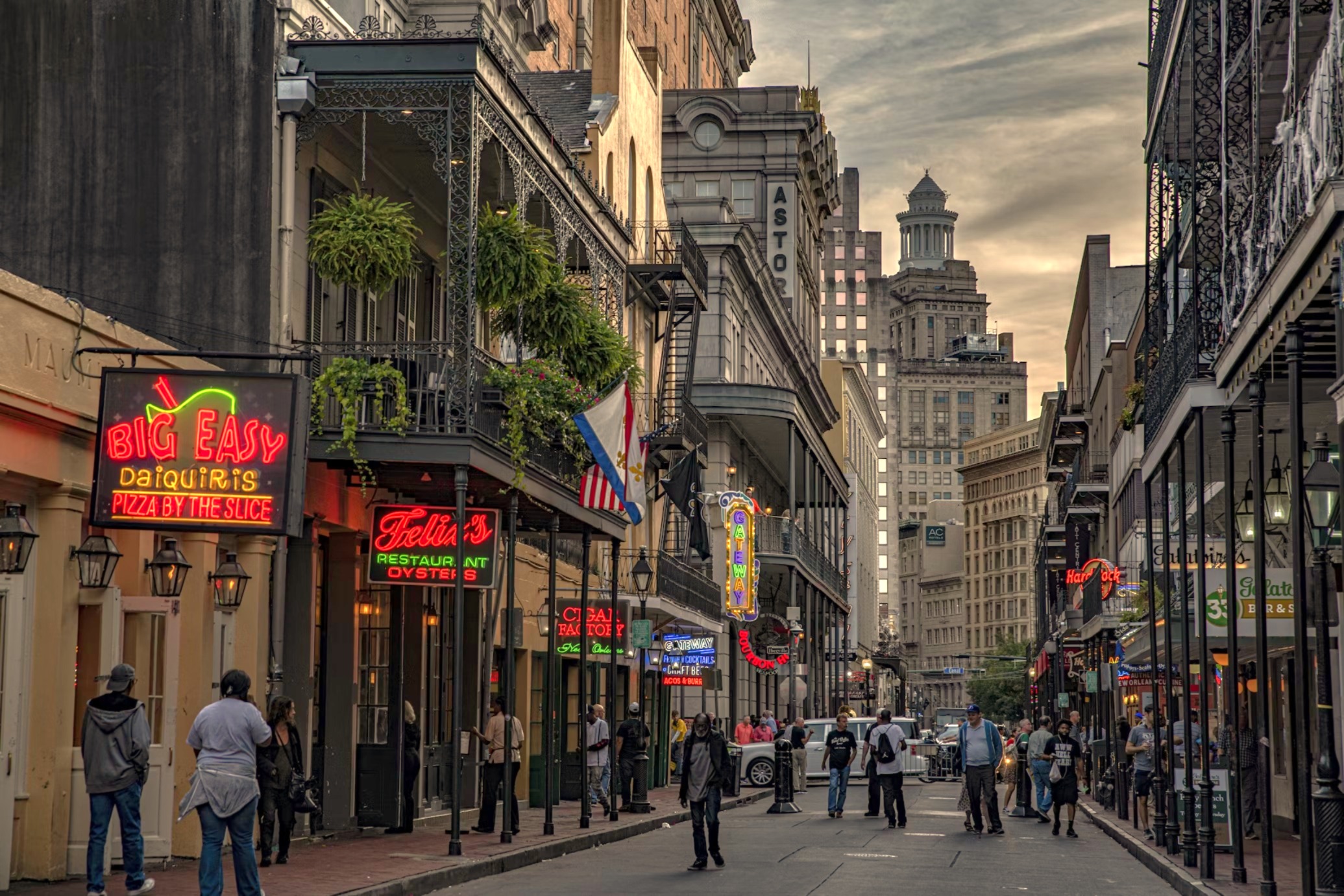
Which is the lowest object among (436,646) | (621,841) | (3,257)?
(621,841)

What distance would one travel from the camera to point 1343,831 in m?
13.1

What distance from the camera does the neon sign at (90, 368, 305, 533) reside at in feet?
50.2

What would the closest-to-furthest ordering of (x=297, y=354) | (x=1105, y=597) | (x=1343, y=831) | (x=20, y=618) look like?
(x=1343, y=831)
(x=20, y=618)
(x=297, y=354)
(x=1105, y=597)

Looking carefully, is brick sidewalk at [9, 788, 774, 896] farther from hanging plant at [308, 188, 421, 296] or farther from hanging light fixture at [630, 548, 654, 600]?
hanging plant at [308, 188, 421, 296]

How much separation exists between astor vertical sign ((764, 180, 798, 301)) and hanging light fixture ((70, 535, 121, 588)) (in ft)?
187

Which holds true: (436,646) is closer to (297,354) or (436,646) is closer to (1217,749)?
(297,354)

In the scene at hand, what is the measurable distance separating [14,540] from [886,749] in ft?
55.0

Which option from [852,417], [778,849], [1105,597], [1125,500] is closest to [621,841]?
[778,849]

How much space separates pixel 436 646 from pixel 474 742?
5.54 ft

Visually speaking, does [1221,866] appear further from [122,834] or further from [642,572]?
[642,572]

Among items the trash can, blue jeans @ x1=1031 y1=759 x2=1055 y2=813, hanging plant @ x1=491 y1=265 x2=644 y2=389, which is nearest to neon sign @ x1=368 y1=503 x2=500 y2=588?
hanging plant @ x1=491 y1=265 x2=644 y2=389

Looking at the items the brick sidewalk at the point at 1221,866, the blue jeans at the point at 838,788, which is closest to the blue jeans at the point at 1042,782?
the brick sidewalk at the point at 1221,866

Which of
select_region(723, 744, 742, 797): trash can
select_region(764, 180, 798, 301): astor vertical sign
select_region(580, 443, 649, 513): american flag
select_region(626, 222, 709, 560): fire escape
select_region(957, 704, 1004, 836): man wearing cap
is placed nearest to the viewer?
select_region(580, 443, 649, 513): american flag

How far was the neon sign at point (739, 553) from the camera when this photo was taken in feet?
162
